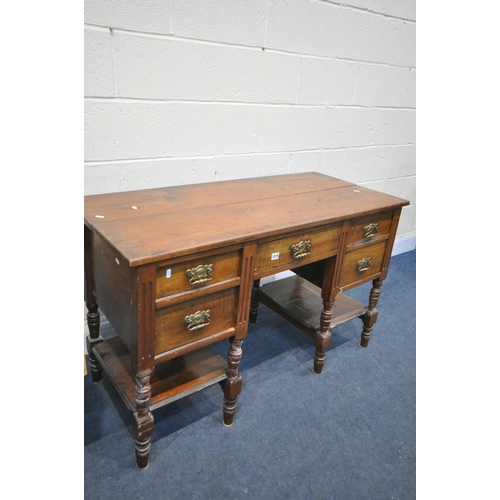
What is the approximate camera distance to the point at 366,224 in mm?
1796

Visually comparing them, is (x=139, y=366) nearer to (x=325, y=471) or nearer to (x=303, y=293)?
(x=325, y=471)

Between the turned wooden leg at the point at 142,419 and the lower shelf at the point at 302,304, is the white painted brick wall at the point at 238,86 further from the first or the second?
the turned wooden leg at the point at 142,419

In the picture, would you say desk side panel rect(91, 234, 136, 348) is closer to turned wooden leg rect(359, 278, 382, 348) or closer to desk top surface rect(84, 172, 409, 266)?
desk top surface rect(84, 172, 409, 266)

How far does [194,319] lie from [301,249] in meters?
0.49

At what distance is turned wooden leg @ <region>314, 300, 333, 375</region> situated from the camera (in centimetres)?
188

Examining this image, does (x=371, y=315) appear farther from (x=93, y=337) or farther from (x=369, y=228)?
(x=93, y=337)

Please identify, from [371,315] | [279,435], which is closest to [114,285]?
[279,435]

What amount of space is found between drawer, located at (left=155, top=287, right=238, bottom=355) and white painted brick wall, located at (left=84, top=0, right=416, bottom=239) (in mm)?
727

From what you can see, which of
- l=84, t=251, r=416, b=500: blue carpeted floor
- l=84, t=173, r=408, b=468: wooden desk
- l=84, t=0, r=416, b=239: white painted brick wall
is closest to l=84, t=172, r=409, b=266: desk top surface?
l=84, t=173, r=408, b=468: wooden desk

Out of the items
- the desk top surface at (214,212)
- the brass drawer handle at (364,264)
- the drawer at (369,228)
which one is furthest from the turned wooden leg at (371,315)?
the desk top surface at (214,212)

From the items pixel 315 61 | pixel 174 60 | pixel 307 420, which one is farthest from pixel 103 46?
pixel 307 420

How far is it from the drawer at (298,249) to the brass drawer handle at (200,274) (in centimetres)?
21

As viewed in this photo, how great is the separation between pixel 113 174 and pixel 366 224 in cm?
109

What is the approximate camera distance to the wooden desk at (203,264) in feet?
4.09
